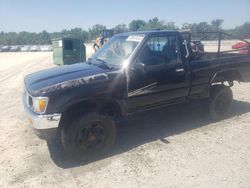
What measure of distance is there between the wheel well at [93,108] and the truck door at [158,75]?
0.27m

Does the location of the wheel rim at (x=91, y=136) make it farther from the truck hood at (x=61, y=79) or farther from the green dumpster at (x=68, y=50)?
the green dumpster at (x=68, y=50)

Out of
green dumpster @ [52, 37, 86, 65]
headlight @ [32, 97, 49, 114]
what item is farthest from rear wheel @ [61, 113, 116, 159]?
green dumpster @ [52, 37, 86, 65]

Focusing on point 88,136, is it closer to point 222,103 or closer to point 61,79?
point 61,79

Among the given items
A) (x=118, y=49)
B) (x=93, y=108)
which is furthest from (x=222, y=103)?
(x=93, y=108)

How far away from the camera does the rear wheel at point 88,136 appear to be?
3.70m

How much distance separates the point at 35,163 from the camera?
3.91 m

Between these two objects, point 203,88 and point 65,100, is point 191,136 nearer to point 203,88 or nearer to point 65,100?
point 203,88

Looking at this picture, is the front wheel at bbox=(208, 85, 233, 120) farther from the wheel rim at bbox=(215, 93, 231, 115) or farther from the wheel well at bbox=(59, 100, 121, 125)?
the wheel well at bbox=(59, 100, 121, 125)

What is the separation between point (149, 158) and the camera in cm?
393

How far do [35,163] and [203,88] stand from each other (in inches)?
140

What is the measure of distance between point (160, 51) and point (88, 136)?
2.07 m

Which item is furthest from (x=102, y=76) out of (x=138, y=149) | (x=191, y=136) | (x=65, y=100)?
(x=191, y=136)

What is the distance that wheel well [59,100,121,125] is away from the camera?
12.2ft

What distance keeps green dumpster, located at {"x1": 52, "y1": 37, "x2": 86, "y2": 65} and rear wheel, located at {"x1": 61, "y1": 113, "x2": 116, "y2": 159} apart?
12.8 m
